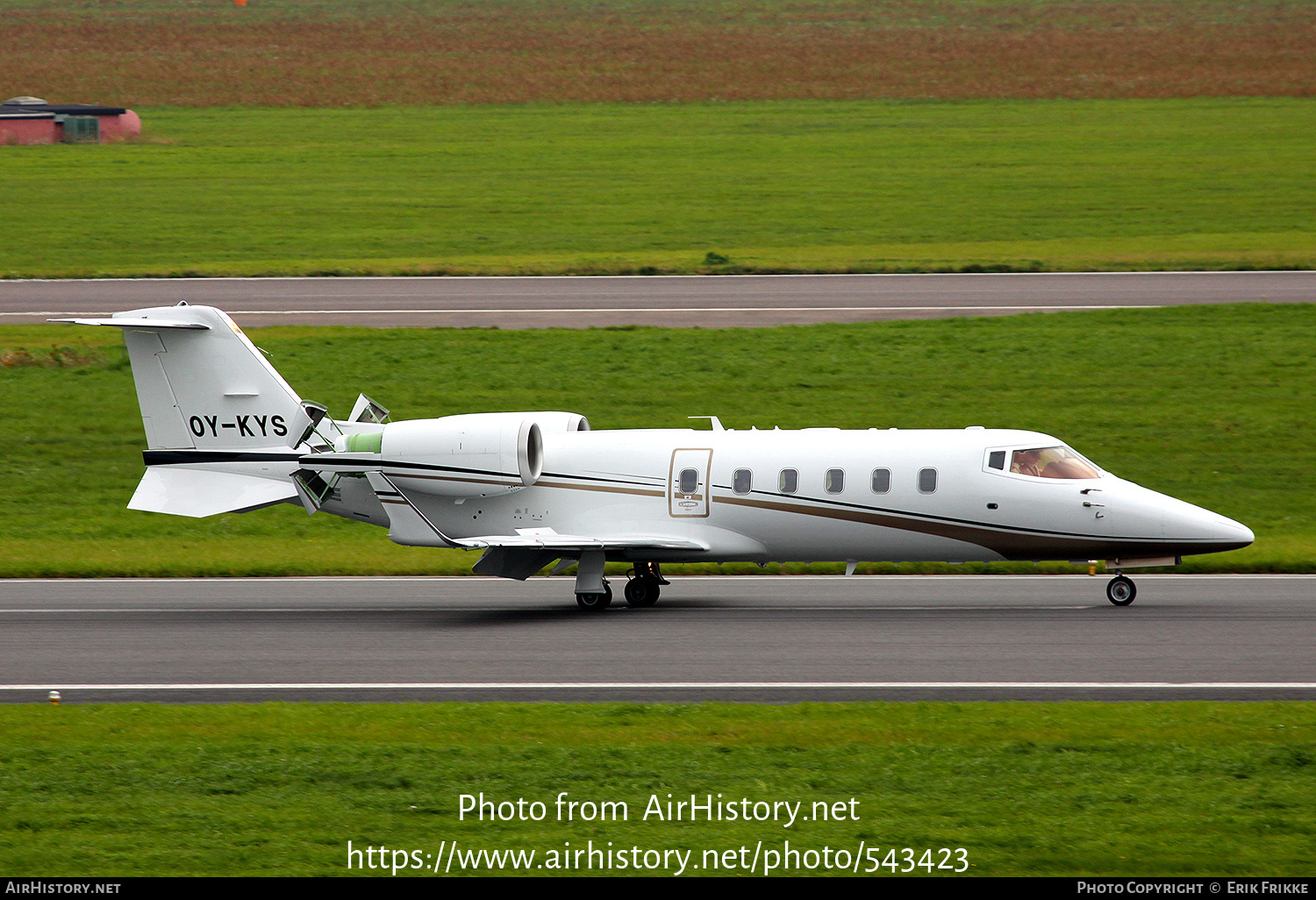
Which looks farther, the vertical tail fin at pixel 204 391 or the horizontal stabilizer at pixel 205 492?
the vertical tail fin at pixel 204 391

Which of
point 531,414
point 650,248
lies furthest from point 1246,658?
point 650,248

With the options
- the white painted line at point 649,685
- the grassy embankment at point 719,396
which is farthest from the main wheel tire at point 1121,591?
the grassy embankment at point 719,396

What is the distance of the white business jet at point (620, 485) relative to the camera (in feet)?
81.5

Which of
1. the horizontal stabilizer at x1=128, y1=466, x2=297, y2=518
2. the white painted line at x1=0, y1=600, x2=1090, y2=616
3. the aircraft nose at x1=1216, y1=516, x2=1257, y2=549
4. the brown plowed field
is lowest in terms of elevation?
the white painted line at x1=0, y1=600, x2=1090, y2=616

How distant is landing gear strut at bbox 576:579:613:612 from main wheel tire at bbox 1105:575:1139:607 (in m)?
7.88

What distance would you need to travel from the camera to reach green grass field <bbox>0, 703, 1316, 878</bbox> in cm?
1260

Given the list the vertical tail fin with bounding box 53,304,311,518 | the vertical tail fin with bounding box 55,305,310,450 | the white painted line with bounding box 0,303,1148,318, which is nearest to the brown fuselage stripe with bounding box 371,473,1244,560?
the vertical tail fin with bounding box 53,304,311,518

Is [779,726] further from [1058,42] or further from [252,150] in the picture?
[1058,42]

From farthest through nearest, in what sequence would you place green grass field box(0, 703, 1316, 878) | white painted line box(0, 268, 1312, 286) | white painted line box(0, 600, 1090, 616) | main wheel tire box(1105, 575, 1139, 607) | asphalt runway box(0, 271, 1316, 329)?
1. white painted line box(0, 268, 1312, 286)
2. asphalt runway box(0, 271, 1316, 329)
3. white painted line box(0, 600, 1090, 616)
4. main wheel tire box(1105, 575, 1139, 607)
5. green grass field box(0, 703, 1316, 878)

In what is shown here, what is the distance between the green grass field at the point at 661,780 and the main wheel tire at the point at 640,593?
27.5ft

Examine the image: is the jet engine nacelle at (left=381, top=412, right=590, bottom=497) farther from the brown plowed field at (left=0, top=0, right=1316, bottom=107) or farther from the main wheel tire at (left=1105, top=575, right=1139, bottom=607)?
the brown plowed field at (left=0, top=0, right=1316, bottom=107)

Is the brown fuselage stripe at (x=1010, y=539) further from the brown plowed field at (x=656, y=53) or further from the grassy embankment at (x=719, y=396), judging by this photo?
the brown plowed field at (x=656, y=53)

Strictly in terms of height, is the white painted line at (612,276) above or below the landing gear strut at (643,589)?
above

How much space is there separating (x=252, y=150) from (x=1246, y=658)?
227ft
